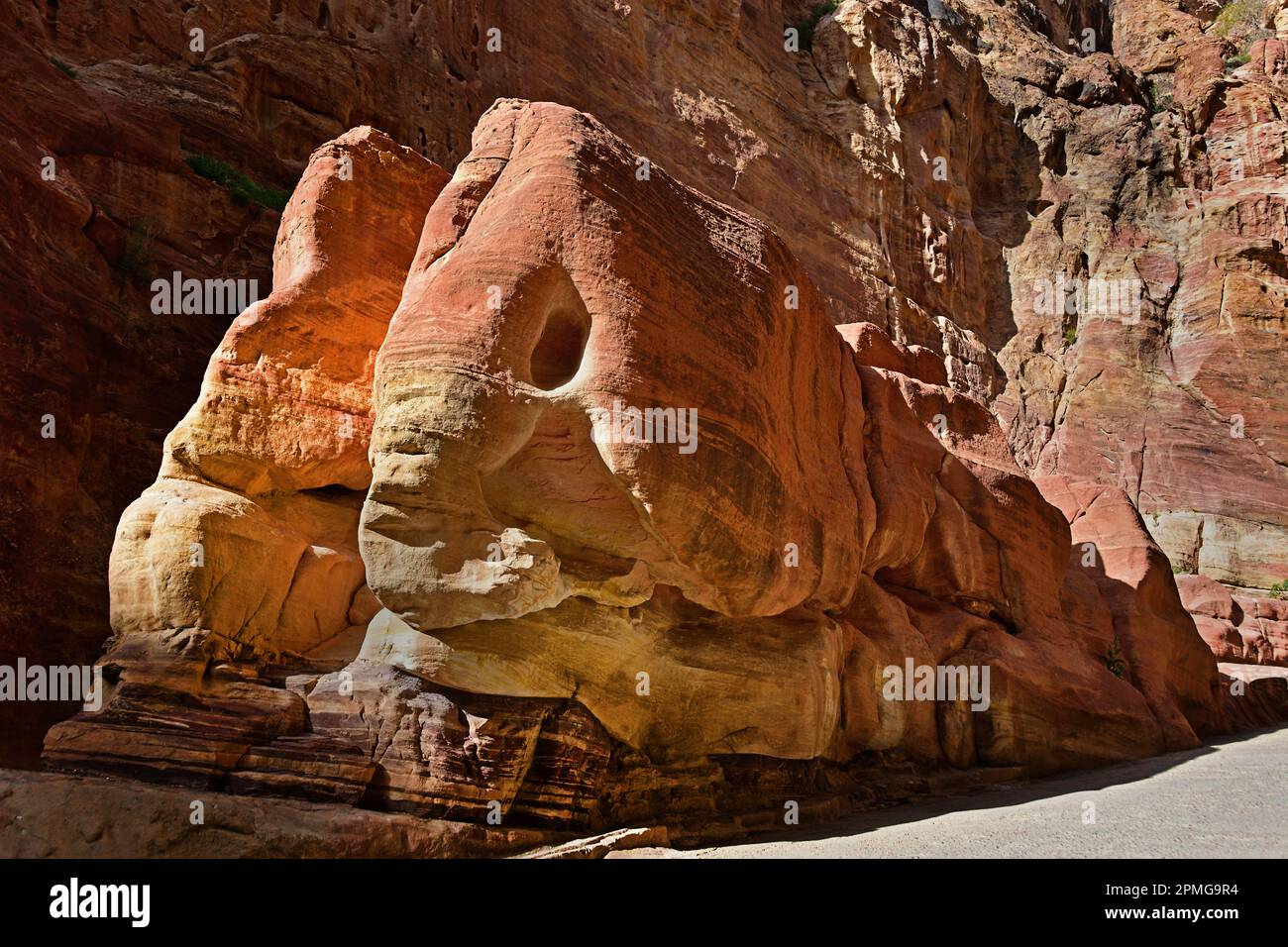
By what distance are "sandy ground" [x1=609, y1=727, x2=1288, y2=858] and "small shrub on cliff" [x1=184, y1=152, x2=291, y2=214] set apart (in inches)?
382

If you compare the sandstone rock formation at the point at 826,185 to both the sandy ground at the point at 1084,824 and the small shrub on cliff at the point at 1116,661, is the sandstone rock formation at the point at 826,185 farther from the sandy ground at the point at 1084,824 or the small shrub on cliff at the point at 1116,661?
the sandy ground at the point at 1084,824

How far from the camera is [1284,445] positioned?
26.4 m

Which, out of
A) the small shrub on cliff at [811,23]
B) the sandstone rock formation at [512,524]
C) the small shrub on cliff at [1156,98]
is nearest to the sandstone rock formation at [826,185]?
the small shrub on cliff at [811,23]

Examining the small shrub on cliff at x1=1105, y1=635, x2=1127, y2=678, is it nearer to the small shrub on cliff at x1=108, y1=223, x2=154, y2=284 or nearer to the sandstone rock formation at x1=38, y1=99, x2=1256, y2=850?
the sandstone rock formation at x1=38, y1=99, x2=1256, y2=850

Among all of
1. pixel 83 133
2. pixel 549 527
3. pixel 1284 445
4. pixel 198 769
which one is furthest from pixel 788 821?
pixel 1284 445

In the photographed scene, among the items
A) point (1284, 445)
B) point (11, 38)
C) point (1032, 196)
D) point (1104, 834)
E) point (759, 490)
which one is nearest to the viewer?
point (1104, 834)

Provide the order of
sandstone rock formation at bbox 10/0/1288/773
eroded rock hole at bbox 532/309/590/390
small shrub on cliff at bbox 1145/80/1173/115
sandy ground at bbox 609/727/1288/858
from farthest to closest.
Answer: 1. small shrub on cliff at bbox 1145/80/1173/115
2. sandstone rock formation at bbox 10/0/1288/773
3. eroded rock hole at bbox 532/309/590/390
4. sandy ground at bbox 609/727/1288/858

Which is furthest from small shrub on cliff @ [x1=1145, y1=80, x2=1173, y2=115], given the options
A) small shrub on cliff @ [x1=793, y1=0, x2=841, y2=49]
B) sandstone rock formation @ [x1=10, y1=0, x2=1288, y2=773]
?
small shrub on cliff @ [x1=793, y1=0, x2=841, y2=49]

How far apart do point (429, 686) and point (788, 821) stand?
334cm

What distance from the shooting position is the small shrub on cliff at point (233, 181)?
1229 centimetres

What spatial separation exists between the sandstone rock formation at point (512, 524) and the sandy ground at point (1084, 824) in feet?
3.45

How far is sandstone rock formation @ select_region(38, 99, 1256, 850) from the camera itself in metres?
6.53

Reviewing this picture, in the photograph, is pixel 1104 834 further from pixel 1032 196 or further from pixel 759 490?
pixel 1032 196
